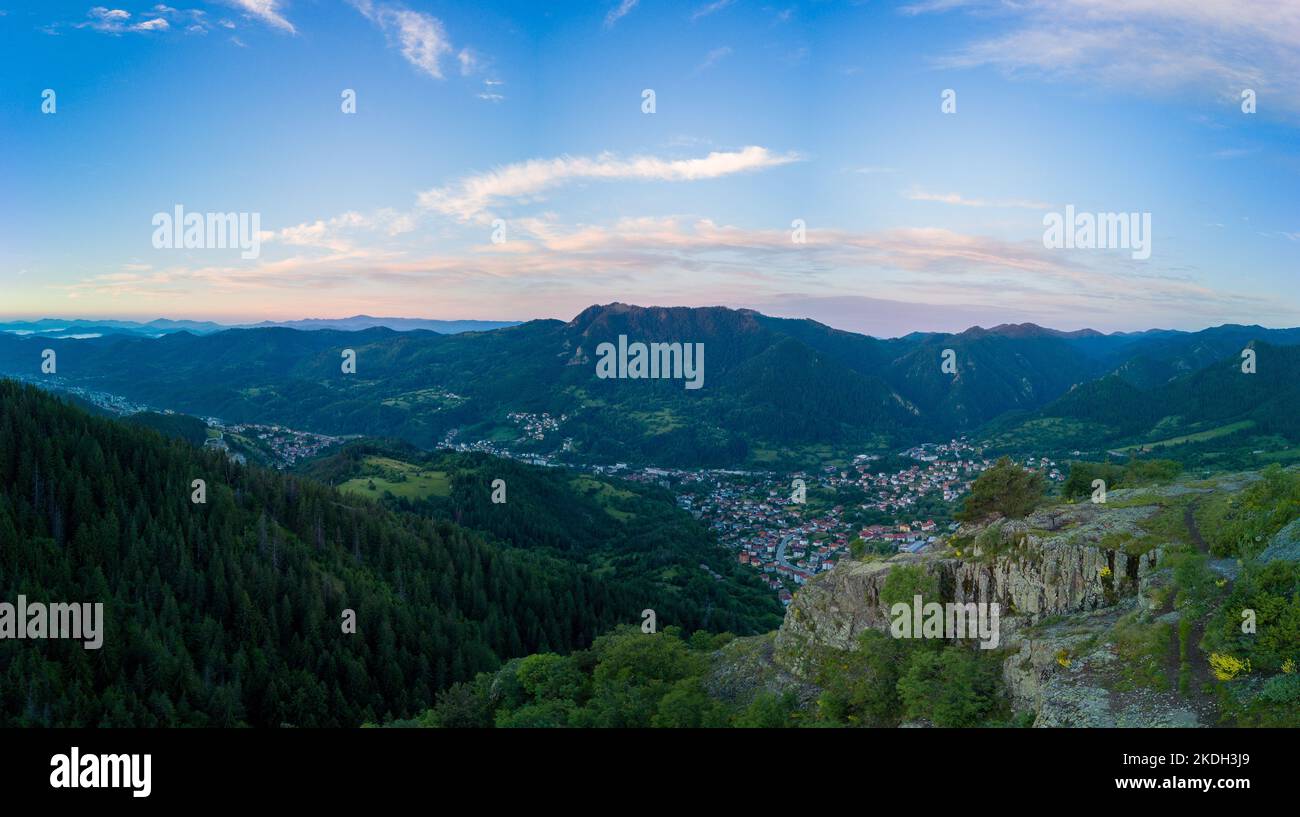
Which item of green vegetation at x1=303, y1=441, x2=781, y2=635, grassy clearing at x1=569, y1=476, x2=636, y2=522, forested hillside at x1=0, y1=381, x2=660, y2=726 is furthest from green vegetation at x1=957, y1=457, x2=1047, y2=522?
grassy clearing at x1=569, y1=476, x2=636, y2=522

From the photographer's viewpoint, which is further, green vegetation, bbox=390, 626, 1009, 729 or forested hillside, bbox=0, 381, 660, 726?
forested hillside, bbox=0, 381, 660, 726

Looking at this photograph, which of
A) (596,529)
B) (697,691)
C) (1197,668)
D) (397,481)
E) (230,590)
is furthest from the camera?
(397,481)

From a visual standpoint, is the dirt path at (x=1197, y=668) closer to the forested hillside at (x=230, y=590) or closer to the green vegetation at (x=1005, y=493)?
the green vegetation at (x=1005, y=493)

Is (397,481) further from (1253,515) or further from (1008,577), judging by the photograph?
(1253,515)

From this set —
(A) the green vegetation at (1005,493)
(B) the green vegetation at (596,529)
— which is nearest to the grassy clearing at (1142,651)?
(A) the green vegetation at (1005,493)

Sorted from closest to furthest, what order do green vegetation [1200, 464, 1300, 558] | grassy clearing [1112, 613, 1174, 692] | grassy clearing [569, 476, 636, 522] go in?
grassy clearing [1112, 613, 1174, 692] < green vegetation [1200, 464, 1300, 558] < grassy clearing [569, 476, 636, 522]

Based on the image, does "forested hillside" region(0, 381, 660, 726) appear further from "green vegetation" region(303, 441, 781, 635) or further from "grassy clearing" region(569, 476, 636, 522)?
"grassy clearing" region(569, 476, 636, 522)

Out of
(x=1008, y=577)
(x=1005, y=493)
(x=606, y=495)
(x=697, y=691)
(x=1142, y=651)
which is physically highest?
(x=1005, y=493)

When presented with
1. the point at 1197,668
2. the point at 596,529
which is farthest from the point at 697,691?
the point at 596,529
